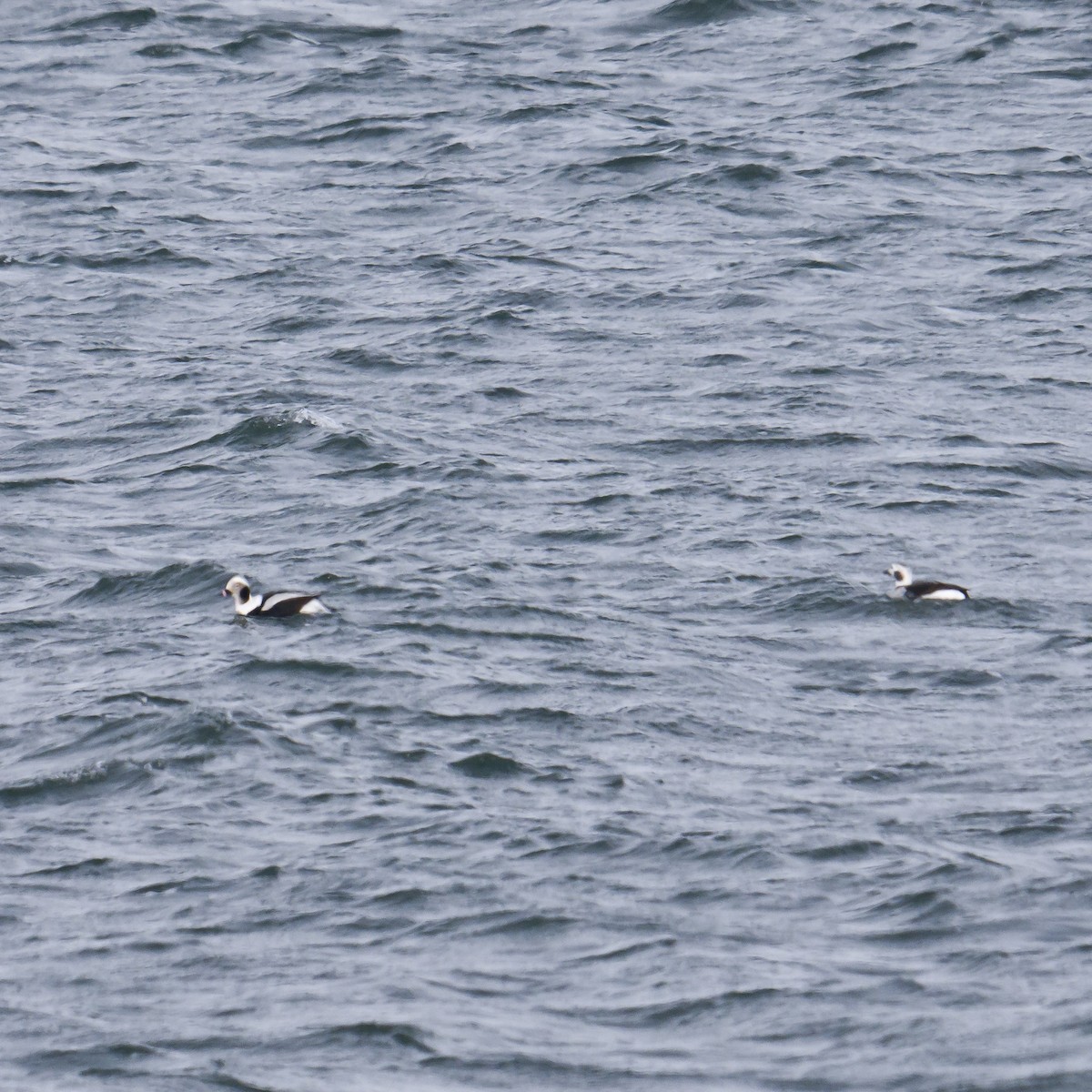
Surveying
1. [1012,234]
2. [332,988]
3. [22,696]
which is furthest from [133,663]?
[1012,234]

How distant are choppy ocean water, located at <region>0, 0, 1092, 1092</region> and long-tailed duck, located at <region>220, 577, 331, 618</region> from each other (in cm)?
14

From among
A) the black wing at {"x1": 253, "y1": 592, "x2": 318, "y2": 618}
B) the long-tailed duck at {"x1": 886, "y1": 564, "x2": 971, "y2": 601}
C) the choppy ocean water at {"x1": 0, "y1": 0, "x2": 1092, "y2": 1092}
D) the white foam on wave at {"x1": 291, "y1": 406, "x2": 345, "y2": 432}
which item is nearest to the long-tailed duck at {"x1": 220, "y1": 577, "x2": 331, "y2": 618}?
the black wing at {"x1": 253, "y1": 592, "x2": 318, "y2": 618}

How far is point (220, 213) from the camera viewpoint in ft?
95.7

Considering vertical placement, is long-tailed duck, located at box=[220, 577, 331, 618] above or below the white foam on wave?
above

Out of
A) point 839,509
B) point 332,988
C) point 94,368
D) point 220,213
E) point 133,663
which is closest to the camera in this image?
point 332,988

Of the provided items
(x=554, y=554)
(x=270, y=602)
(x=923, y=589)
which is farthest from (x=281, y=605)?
(x=923, y=589)

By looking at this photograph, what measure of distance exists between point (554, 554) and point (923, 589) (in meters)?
3.30

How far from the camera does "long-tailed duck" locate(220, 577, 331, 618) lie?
17594 mm

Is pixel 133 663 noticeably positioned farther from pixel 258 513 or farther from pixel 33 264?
pixel 33 264

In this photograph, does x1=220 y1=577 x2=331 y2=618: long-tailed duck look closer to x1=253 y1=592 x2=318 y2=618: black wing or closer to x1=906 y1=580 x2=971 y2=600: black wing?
x1=253 y1=592 x2=318 y2=618: black wing

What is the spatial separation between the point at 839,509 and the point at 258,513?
209 inches

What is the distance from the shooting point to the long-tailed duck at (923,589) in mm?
17531

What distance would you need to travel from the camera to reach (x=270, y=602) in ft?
58.0

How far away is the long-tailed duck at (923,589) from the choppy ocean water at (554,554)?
6.3 inches
